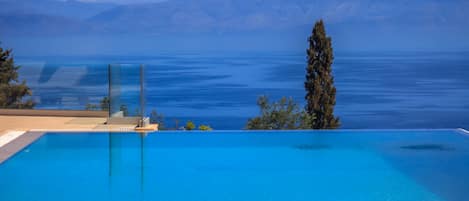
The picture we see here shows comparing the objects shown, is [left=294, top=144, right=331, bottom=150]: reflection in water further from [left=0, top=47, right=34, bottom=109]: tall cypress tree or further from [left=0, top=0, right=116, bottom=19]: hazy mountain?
[left=0, top=0, right=116, bottom=19]: hazy mountain

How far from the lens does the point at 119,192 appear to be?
6863 millimetres

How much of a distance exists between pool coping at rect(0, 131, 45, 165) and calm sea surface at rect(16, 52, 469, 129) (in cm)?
1121

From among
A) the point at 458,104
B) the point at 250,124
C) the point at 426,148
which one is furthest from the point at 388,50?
the point at 426,148

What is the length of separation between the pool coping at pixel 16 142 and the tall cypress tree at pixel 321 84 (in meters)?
4.92

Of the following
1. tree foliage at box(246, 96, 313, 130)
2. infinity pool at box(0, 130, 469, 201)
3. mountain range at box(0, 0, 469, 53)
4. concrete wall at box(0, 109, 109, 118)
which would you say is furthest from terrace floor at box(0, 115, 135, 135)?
mountain range at box(0, 0, 469, 53)

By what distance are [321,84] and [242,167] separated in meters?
4.76

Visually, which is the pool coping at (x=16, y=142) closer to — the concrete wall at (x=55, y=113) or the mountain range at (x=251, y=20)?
the concrete wall at (x=55, y=113)

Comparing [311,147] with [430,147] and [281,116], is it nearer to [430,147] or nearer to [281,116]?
[430,147]

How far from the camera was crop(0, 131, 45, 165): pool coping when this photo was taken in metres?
8.10

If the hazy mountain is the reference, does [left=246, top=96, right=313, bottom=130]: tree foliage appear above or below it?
below

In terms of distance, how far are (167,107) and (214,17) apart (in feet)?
18.2

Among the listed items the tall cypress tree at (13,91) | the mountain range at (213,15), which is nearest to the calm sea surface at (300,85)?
the mountain range at (213,15)

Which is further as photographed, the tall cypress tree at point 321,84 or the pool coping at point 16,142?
the tall cypress tree at point 321,84

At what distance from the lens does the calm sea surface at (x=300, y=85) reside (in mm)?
21828
